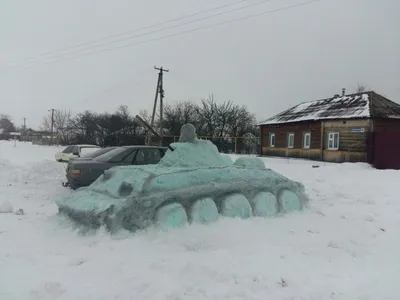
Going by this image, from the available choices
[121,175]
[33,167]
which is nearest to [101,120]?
[33,167]

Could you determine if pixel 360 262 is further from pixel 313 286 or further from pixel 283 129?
pixel 283 129

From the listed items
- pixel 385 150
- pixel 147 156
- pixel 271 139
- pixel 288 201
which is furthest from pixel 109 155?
pixel 271 139

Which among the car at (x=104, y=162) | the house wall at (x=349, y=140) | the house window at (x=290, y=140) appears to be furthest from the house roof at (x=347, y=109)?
the car at (x=104, y=162)

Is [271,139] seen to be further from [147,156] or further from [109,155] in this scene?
[109,155]

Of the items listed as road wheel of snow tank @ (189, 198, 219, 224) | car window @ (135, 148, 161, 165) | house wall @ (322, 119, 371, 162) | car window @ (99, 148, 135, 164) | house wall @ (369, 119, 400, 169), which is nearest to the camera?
road wheel of snow tank @ (189, 198, 219, 224)

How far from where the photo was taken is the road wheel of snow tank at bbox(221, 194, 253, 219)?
229 inches

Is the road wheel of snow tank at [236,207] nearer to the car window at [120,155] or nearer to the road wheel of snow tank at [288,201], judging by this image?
the road wheel of snow tank at [288,201]

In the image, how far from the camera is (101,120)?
42.2 metres

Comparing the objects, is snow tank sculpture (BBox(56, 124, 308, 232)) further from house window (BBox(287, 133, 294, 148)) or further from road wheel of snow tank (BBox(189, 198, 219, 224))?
house window (BBox(287, 133, 294, 148))

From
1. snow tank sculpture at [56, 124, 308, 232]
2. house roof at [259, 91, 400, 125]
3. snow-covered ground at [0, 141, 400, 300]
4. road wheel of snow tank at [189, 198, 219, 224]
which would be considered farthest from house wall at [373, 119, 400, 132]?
road wheel of snow tank at [189, 198, 219, 224]

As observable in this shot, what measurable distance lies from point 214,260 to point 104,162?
18.0 feet

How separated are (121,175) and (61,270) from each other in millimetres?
2197

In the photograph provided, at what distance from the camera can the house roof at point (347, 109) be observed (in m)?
20.0

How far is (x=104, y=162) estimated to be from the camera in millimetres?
9156
